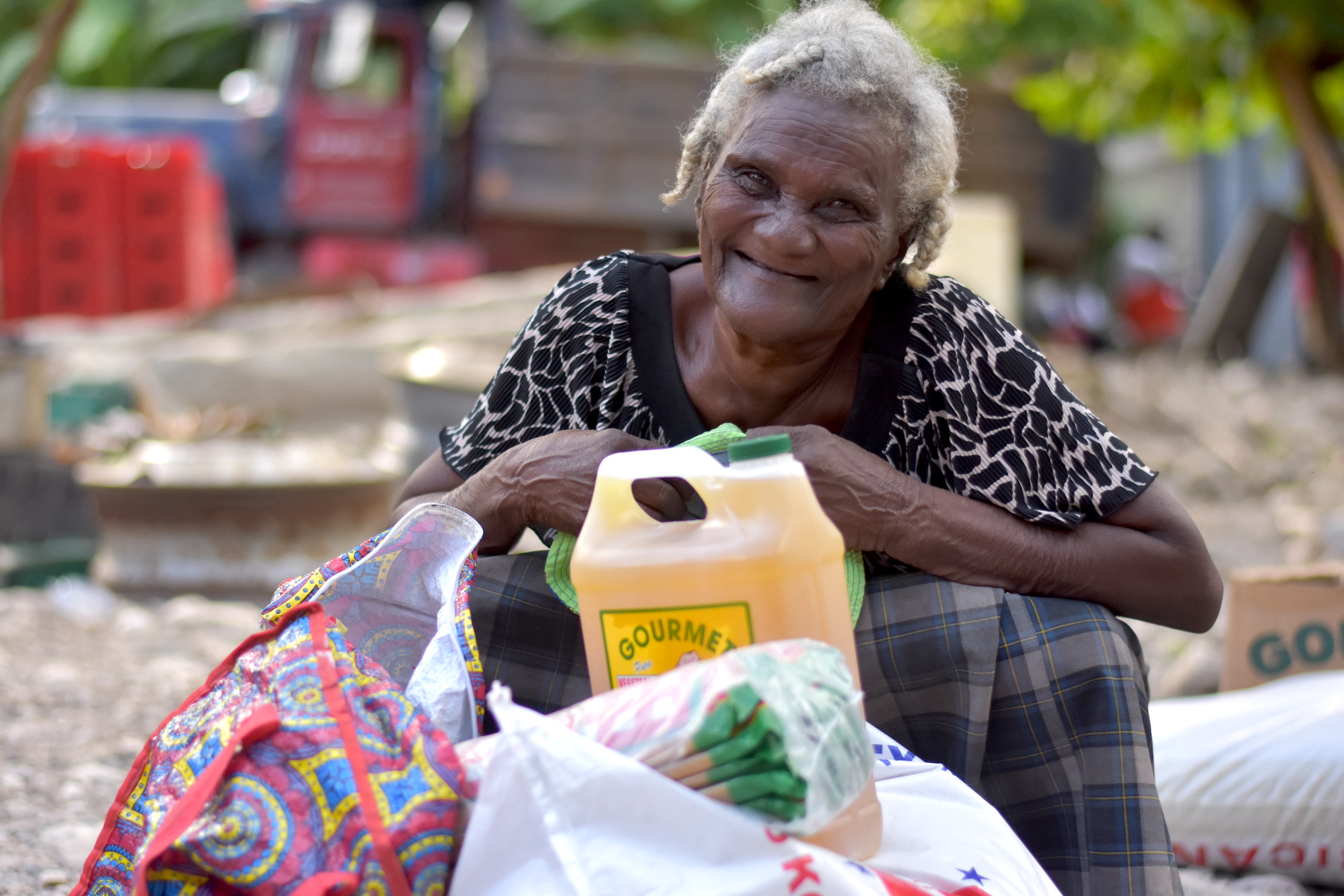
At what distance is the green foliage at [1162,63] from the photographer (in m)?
5.71

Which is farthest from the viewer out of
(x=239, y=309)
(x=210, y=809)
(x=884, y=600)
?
(x=239, y=309)

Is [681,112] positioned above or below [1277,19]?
below

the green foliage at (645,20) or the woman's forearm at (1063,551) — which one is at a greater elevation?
the green foliage at (645,20)

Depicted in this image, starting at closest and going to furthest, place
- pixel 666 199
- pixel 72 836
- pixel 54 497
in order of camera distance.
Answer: pixel 666 199 → pixel 72 836 → pixel 54 497

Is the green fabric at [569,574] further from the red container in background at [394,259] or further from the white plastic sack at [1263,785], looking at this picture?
the red container in background at [394,259]

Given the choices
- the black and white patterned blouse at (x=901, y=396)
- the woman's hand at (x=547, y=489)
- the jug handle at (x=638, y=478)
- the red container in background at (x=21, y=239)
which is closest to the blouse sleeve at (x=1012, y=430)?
the black and white patterned blouse at (x=901, y=396)

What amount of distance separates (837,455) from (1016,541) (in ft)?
0.86

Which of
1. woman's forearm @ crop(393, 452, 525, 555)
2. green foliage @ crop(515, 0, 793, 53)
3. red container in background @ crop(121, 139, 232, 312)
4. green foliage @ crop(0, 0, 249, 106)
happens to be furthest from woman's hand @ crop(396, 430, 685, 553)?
green foliage @ crop(0, 0, 249, 106)

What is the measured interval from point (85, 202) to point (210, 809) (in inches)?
416

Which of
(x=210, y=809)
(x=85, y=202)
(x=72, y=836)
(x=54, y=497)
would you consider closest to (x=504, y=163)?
(x=85, y=202)

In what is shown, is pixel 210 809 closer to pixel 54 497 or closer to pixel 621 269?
pixel 621 269

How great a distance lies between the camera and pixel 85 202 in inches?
409

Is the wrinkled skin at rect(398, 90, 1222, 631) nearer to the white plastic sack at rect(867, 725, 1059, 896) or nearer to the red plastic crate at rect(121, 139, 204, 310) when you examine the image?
the white plastic sack at rect(867, 725, 1059, 896)

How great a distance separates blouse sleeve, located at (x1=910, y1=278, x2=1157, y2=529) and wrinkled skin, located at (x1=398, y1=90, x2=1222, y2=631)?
0.03 meters
